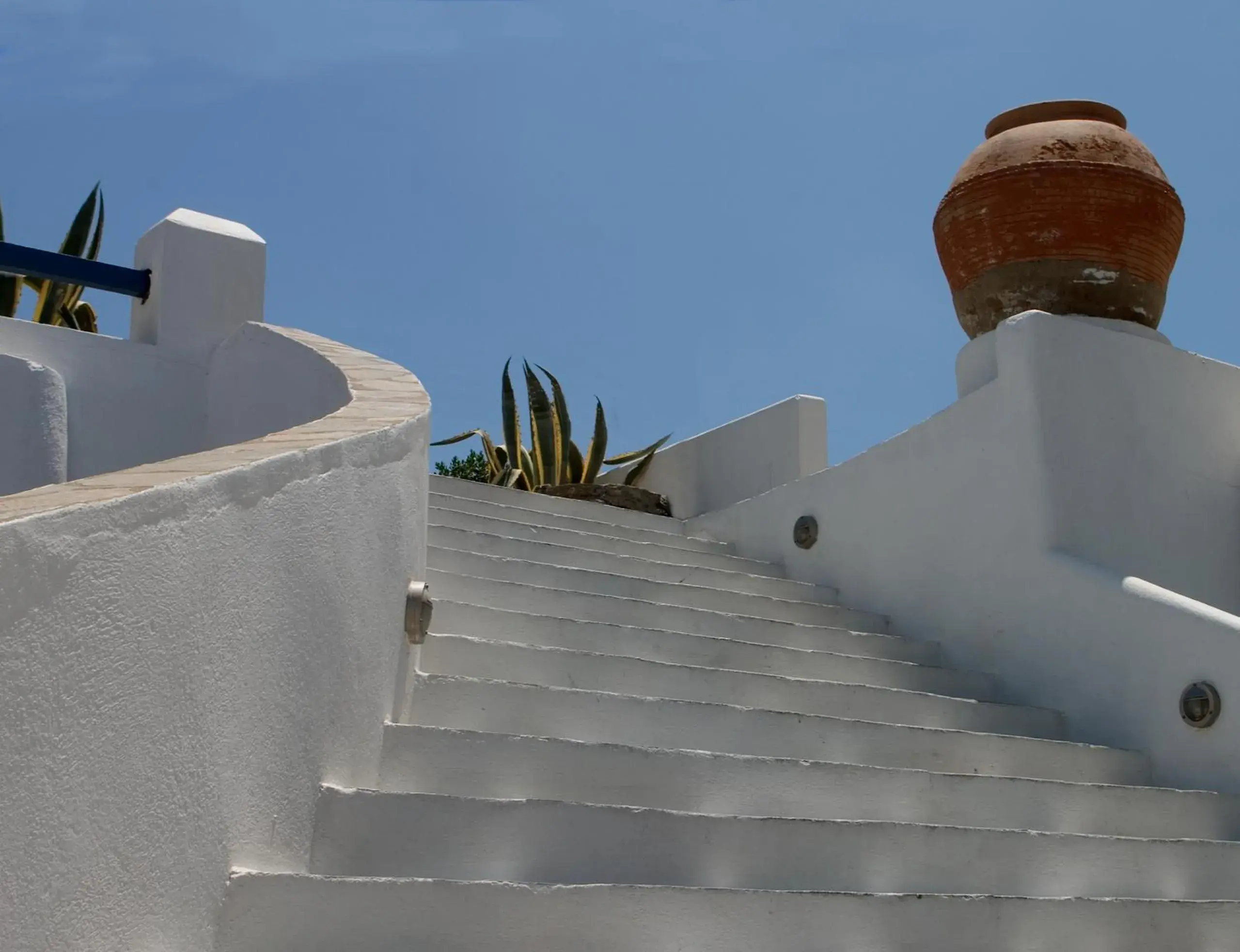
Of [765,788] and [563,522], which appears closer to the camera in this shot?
[765,788]

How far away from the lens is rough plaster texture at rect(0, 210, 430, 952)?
66.9 inches

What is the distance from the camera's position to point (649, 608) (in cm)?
493

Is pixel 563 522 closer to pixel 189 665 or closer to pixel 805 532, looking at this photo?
pixel 805 532

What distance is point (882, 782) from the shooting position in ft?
12.4

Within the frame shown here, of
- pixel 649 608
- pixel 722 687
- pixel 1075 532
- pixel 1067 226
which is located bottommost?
pixel 722 687

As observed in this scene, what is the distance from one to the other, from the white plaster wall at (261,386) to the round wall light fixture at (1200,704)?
3.04 metres

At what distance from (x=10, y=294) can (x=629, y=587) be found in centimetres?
841

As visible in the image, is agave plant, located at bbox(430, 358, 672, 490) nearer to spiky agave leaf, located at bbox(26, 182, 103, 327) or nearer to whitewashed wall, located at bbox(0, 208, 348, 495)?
whitewashed wall, located at bbox(0, 208, 348, 495)

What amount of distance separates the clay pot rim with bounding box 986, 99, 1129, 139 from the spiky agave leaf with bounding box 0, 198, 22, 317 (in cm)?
826

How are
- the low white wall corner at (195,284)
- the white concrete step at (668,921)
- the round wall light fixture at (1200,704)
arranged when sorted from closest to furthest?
the white concrete step at (668,921), the round wall light fixture at (1200,704), the low white wall corner at (195,284)

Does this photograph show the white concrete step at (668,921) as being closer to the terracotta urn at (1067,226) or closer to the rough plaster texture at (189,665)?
the rough plaster texture at (189,665)

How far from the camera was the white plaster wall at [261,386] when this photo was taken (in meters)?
5.03

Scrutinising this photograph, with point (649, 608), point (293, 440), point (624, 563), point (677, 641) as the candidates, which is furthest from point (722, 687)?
point (293, 440)

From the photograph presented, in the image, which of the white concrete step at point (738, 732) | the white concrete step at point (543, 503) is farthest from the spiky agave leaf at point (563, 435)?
the white concrete step at point (738, 732)
